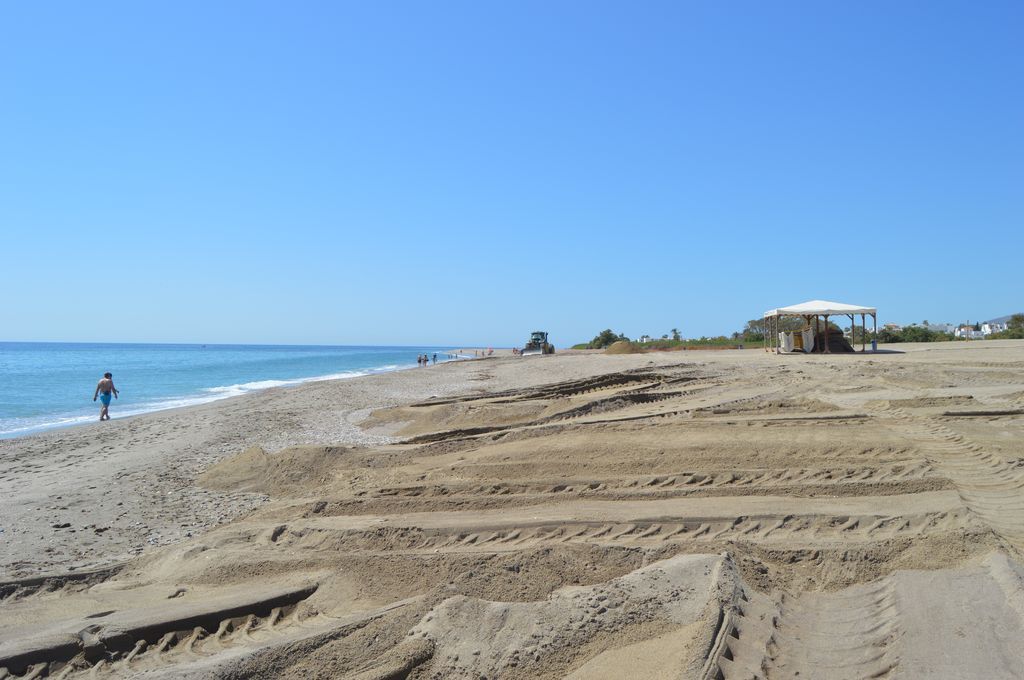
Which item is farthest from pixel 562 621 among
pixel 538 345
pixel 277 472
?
pixel 538 345

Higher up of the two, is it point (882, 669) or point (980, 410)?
point (980, 410)

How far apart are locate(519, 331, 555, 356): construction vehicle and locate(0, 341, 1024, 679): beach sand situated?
39.2 m

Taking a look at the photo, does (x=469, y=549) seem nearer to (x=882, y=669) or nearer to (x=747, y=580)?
(x=747, y=580)

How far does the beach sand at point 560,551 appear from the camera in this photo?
11.5 ft

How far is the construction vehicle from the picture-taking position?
1965 inches

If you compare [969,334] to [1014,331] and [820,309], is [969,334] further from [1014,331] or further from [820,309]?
[820,309]

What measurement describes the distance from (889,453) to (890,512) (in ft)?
6.23

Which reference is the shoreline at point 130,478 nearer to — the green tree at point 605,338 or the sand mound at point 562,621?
the sand mound at point 562,621

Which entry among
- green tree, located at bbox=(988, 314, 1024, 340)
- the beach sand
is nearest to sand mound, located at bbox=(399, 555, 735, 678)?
the beach sand

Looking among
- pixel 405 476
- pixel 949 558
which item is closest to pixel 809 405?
pixel 949 558

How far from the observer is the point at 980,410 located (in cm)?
902

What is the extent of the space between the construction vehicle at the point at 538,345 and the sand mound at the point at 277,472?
39.9m

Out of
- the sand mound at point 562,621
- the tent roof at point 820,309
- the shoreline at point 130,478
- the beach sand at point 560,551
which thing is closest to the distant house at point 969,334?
the tent roof at point 820,309

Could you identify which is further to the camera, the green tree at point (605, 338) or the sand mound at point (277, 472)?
the green tree at point (605, 338)
